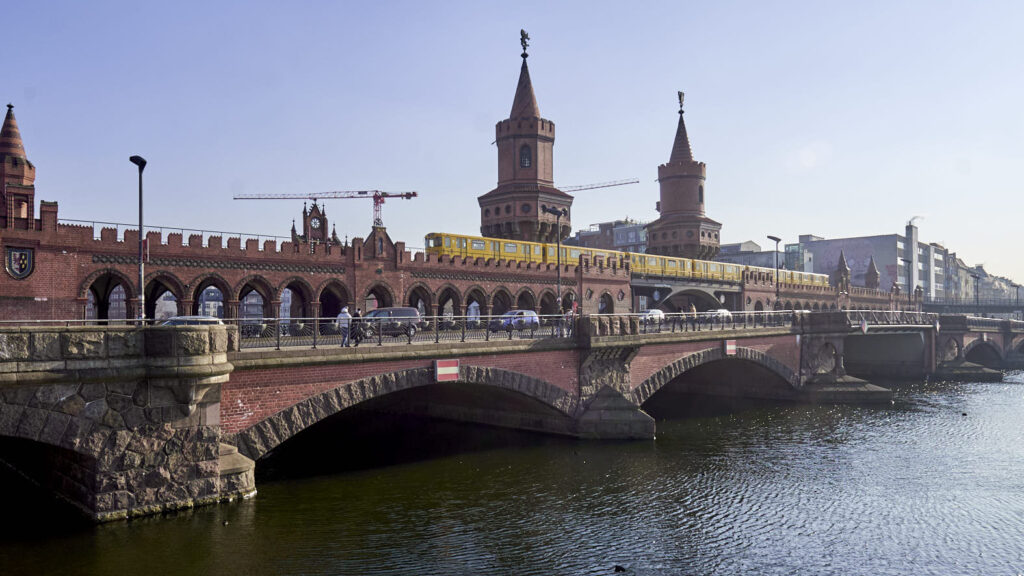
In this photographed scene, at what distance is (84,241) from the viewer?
32438mm

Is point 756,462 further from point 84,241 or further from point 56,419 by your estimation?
point 84,241

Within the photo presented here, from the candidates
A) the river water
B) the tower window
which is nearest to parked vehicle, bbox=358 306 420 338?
the river water

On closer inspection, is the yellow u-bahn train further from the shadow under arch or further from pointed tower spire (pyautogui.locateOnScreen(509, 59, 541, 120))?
the shadow under arch

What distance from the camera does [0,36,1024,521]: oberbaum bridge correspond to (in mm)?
16797

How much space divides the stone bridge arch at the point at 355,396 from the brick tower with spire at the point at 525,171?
37.3 meters

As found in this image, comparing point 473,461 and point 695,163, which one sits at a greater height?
point 695,163

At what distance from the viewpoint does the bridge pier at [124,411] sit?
15.5 metres

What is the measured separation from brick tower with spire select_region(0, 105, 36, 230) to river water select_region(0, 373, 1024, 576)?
1488 centimetres

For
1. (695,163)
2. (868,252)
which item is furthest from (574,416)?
(868,252)

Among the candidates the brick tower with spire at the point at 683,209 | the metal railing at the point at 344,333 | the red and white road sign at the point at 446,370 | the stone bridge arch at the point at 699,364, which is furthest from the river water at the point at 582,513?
the brick tower with spire at the point at 683,209

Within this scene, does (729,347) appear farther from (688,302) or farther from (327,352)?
(688,302)

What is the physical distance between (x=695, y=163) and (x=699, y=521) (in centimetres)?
6922

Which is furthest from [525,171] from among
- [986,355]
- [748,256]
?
[748,256]

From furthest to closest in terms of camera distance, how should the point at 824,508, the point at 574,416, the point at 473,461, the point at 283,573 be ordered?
the point at 574,416 < the point at 473,461 < the point at 824,508 < the point at 283,573
